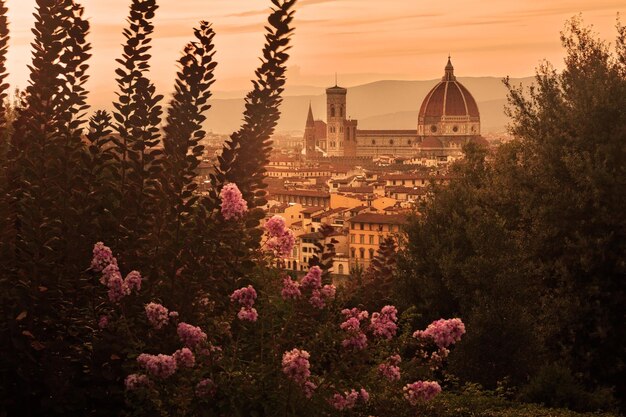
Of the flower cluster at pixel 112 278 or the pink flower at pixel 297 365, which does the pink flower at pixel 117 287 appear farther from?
the pink flower at pixel 297 365

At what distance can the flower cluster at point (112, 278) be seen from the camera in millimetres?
5766

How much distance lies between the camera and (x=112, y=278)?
5734mm

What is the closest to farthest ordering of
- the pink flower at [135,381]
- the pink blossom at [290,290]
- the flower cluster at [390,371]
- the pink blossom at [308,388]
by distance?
the pink flower at [135,381]
the pink blossom at [308,388]
the pink blossom at [290,290]
the flower cluster at [390,371]

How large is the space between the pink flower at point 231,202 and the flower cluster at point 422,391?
1.62m

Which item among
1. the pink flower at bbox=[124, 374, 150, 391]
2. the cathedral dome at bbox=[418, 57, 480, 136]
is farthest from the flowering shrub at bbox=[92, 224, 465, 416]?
the cathedral dome at bbox=[418, 57, 480, 136]

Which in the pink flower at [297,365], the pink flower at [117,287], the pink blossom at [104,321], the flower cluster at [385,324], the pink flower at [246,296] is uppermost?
the pink flower at [117,287]

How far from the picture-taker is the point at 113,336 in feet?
20.1

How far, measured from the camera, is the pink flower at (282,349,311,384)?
5535mm

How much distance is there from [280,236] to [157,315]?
1274mm

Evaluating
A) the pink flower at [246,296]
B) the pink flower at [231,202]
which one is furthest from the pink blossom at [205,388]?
the pink flower at [231,202]

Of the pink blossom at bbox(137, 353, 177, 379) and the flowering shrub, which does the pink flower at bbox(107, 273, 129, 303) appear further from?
the pink blossom at bbox(137, 353, 177, 379)

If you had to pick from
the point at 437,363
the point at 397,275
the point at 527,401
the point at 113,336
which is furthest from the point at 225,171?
the point at 397,275

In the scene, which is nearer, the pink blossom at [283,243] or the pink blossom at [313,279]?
the pink blossom at [313,279]

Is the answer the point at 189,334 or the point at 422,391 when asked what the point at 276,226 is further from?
the point at 422,391
